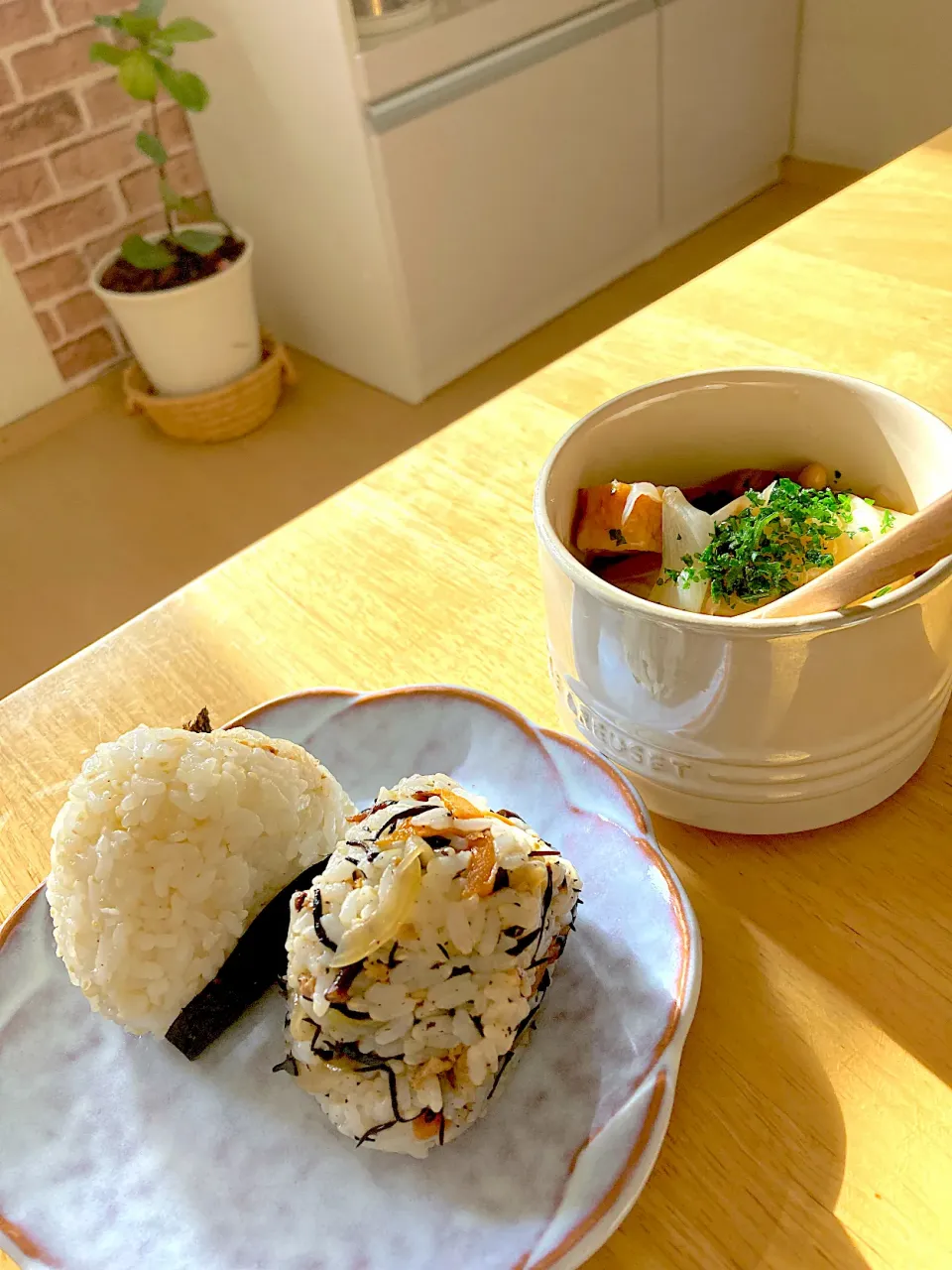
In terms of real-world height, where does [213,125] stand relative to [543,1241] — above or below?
below

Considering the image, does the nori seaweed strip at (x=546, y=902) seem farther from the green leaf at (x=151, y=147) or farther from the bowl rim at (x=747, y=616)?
the green leaf at (x=151, y=147)

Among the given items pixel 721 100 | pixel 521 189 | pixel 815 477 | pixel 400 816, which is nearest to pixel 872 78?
pixel 721 100

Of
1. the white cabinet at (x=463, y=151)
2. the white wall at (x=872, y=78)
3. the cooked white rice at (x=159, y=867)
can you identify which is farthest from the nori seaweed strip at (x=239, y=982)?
the white wall at (x=872, y=78)

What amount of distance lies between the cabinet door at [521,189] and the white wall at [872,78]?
515 mm

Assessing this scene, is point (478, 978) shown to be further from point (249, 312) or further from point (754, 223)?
point (754, 223)

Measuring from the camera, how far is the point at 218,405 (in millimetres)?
1910

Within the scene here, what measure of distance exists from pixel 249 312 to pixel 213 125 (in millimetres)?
373

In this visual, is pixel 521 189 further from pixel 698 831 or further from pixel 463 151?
pixel 698 831

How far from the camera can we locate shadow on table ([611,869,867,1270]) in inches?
13.5

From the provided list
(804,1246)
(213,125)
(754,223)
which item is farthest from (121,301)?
(804,1246)

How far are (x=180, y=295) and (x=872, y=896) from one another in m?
1.66

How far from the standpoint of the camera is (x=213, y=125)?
1948mm

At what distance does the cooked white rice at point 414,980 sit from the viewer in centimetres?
35

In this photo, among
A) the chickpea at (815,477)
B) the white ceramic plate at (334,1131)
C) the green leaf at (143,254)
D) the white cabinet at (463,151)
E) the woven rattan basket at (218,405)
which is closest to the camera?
the white ceramic plate at (334,1131)
